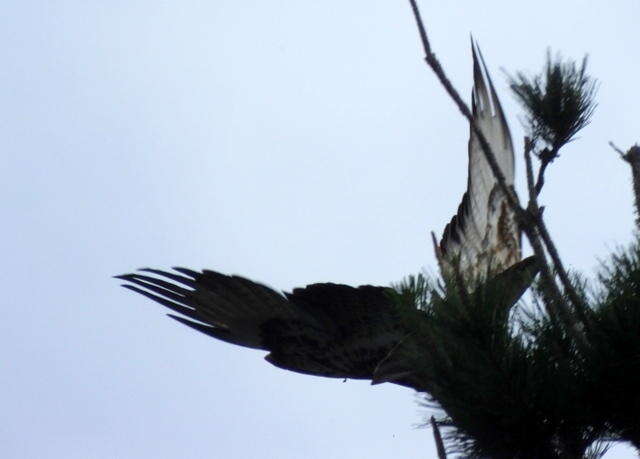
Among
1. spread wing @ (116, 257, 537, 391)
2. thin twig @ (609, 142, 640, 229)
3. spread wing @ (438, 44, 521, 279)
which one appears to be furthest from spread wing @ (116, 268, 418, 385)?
thin twig @ (609, 142, 640, 229)

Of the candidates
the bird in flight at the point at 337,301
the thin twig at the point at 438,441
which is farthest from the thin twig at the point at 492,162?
the bird in flight at the point at 337,301

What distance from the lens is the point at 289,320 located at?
3842 millimetres

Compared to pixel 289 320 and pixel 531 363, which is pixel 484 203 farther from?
pixel 531 363

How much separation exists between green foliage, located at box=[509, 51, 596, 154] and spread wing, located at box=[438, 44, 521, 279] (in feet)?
2.29

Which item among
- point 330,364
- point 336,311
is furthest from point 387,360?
point 330,364

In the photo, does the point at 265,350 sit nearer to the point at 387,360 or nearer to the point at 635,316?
the point at 387,360

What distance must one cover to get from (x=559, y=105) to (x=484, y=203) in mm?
899

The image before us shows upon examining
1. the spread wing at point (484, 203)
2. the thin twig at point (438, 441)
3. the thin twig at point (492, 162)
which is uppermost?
the spread wing at point (484, 203)

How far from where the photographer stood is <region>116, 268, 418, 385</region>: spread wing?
3754 mm

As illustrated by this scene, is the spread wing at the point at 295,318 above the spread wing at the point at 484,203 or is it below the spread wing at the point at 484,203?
below

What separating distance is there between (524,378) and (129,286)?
1.49 m

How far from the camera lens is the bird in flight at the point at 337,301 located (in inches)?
147

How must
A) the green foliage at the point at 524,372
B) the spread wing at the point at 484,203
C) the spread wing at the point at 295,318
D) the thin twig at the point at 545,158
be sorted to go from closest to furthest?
the green foliage at the point at 524,372 → the thin twig at the point at 545,158 → the spread wing at the point at 295,318 → the spread wing at the point at 484,203

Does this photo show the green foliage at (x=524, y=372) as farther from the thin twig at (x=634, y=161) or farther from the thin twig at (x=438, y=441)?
the thin twig at (x=634, y=161)
